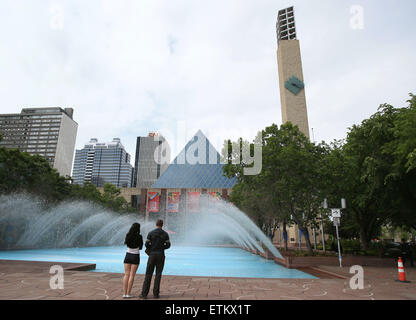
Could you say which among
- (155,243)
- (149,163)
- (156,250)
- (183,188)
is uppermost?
(149,163)

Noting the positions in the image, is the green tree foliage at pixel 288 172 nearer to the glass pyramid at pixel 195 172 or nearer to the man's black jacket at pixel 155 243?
the man's black jacket at pixel 155 243

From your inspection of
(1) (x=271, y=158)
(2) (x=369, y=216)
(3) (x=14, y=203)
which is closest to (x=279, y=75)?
(2) (x=369, y=216)

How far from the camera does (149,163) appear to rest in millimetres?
167750

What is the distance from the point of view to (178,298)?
249 inches

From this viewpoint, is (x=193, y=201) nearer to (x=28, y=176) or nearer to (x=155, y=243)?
(x=28, y=176)

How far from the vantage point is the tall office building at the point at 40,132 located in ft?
470

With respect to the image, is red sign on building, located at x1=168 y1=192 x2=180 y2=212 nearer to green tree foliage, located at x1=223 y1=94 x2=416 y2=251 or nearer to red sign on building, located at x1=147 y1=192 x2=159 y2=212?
red sign on building, located at x1=147 y1=192 x2=159 y2=212

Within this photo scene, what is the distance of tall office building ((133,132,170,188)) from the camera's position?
159712 mm

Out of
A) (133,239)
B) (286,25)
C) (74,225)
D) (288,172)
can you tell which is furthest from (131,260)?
(286,25)

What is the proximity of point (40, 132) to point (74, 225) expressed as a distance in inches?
5214

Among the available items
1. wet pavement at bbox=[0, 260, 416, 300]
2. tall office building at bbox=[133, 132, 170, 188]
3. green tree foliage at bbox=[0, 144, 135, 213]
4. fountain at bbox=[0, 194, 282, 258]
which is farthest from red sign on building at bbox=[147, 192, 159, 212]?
tall office building at bbox=[133, 132, 170, 188]

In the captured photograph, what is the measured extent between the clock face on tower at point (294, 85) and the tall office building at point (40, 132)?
417 ft

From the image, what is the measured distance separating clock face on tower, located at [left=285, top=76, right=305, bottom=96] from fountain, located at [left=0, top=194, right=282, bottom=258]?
122 ft
